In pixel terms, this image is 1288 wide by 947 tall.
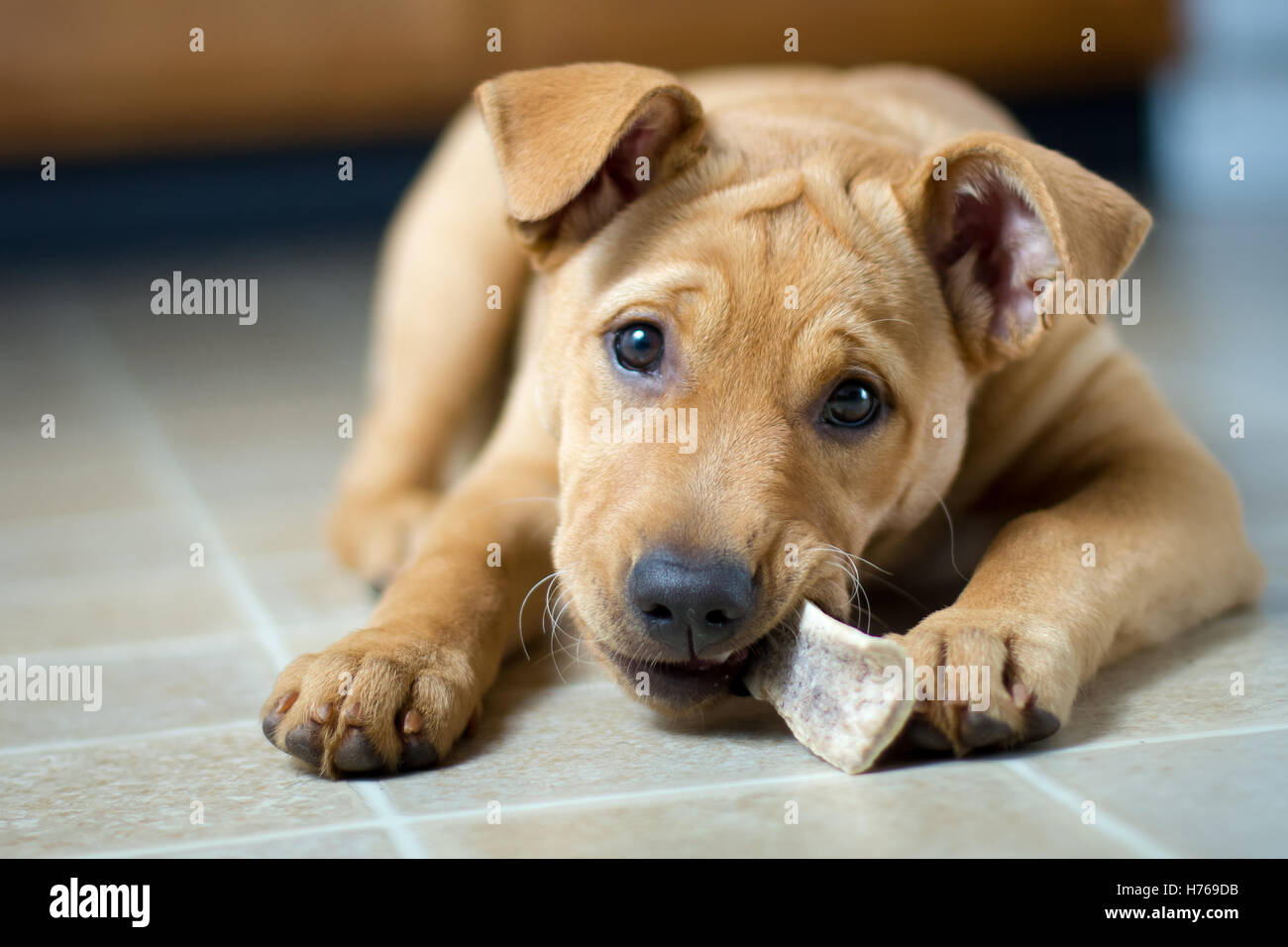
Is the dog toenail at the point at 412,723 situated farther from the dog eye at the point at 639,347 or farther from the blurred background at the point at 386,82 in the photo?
the blurred background at the point at 386,82

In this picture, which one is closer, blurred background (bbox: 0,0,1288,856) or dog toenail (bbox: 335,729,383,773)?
blurred background (bbox: 0,0,1288,856)

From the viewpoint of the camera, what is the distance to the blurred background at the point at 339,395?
7.70ft

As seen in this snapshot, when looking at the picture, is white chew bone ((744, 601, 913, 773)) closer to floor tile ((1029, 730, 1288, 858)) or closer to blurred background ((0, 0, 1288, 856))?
blurred background ((0, 0, 1288, 856))

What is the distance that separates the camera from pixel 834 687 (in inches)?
96.0

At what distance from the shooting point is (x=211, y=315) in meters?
8.57

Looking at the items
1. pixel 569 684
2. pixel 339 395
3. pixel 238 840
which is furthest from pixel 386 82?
pixel 238 840

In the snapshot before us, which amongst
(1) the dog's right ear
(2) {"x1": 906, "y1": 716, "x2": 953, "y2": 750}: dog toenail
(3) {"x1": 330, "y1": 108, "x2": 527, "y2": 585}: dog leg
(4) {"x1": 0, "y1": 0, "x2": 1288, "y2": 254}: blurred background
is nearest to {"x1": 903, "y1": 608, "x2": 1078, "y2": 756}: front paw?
(2) {"x1": 906, "y1": 716, "x2": 953, "y2": 750}: dog toenail

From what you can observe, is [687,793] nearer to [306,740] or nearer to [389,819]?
[389,819]

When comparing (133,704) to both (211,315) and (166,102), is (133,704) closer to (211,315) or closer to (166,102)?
(211,315)

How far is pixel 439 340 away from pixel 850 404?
6.53ft

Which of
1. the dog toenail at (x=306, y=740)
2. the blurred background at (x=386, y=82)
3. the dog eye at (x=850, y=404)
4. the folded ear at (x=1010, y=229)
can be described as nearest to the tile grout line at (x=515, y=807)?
the dog toenail at (x=306, y=740)

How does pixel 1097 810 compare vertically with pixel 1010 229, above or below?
below

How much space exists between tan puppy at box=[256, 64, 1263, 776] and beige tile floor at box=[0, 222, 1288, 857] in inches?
4.3

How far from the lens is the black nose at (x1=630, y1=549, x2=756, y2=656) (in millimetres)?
2402
